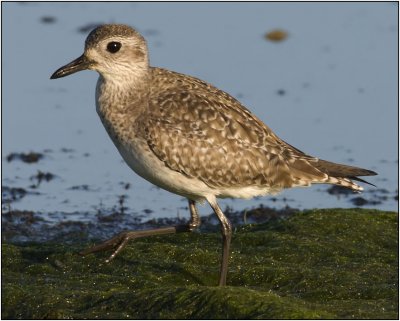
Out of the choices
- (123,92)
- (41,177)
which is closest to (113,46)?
(123,92)

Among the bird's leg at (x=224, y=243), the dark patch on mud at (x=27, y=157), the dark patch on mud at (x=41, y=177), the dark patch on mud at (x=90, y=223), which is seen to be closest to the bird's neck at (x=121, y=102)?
the bird's leg at (x=224, y=243)

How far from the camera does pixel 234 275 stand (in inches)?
439

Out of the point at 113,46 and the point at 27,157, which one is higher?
the point at 113,46

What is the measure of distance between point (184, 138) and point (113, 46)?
1180 millimetres

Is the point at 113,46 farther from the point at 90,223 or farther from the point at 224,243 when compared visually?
the point at 90,223

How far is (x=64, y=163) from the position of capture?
15.7 m

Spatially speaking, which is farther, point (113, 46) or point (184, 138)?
point (113, 46)

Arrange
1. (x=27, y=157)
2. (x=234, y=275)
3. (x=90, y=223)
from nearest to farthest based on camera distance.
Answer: (x=234, y=275), (x=90, y=223), (x=27, y=157)

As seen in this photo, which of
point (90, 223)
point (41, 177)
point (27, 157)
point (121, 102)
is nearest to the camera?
point (121, 102)

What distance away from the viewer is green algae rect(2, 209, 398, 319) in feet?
32.3

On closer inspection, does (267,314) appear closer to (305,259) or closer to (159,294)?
(159,294)

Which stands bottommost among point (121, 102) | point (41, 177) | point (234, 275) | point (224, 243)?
point (234, 275)

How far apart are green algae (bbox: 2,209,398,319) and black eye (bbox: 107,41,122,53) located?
6.32 feet

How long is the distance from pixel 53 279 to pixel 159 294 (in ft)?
4.47
